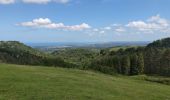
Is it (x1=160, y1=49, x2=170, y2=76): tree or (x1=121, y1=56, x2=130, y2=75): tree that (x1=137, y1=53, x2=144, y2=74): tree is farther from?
(x1=160, y1=49, x2=170, y2=76): tree

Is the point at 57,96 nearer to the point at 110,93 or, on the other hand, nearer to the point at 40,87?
the point at 40,87

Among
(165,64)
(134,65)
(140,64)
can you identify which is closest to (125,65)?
(134,65)

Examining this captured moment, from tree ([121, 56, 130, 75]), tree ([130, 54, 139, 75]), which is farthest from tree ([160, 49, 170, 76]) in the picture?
tree ([121, 56, 130, 75])

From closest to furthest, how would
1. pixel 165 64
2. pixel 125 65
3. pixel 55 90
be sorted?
1. pixel 55 90
2. pixel 125 65
3. pixel 165 64

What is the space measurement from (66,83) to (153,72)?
129 metres

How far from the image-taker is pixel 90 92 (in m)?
29.2

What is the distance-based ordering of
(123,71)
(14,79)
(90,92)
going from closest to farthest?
(90,92) < (14,79) < (123,71)

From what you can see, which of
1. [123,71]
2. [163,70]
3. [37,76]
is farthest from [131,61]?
[37,76]

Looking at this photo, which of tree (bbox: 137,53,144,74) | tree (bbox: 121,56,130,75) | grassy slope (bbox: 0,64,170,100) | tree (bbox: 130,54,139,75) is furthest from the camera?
tree (bbox: 121,56,130,75)

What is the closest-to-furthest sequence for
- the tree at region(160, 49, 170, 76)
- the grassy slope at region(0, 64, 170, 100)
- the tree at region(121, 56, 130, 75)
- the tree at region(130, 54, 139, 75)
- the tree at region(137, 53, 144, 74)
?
the grassy slope at region(0, 64, 170, 100)
the tree at region(137, 53, 144, 74)
the tree at region(130, 54, 139, 75)
the tree at region(121, 56, 130, 75)
the tree at region(160, 49, 170, 76)

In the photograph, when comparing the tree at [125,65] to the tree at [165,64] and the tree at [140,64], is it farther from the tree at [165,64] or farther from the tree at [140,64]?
the tree at [165,64]

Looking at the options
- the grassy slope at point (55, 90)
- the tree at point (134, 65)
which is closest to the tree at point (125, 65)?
the tree at point (134, 65)

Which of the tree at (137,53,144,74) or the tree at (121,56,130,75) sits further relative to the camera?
the tree at (121,56,130,75)

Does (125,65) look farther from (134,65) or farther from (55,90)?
(55,90)
